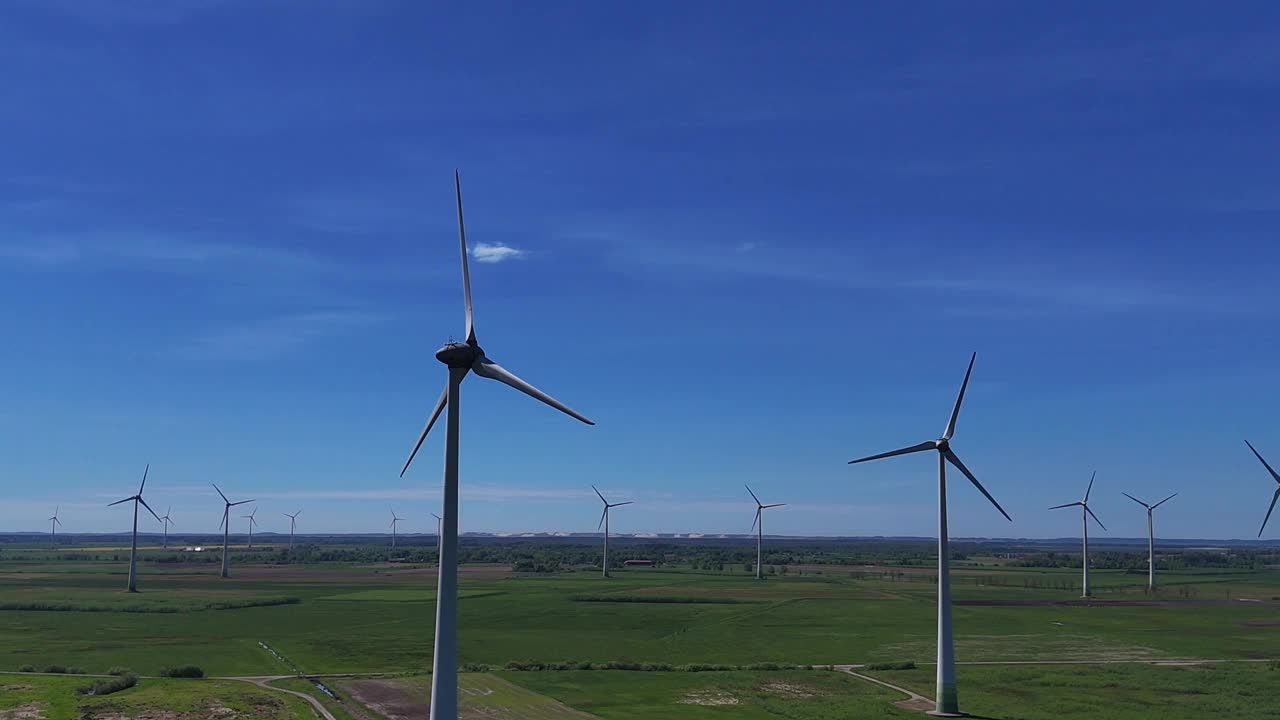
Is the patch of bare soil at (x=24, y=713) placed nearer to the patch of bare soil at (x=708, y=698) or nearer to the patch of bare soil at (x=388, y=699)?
the patch of bare soil at (x=388, y=699)

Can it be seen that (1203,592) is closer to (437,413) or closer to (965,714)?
(965,714)

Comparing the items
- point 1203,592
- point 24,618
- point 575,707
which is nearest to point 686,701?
point 575,707

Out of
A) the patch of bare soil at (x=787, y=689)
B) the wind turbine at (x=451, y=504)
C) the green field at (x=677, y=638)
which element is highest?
the wind turbine at (x=451, y=504)

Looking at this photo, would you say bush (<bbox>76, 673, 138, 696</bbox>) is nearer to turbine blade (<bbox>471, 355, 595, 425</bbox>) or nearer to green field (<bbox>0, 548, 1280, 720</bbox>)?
green field (<bbox>0, 548, 1280, 720</bbox>)

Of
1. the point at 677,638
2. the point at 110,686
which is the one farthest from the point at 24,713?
the point at 677,638

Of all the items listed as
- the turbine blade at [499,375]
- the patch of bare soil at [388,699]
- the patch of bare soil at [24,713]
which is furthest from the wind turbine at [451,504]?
the patch of bare soil at [24,713]

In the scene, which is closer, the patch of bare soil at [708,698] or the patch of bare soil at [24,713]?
the patch of bare soil at [24,713]

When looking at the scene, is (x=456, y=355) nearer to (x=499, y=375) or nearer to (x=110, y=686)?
(x=499, y=375)
